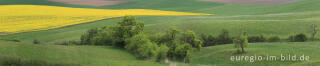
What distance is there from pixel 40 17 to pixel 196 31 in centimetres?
→ 4499

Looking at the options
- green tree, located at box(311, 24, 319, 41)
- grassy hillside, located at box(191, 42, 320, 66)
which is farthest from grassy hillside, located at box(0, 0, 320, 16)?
grassy hillside, located at box(191, 42, 320, 66)

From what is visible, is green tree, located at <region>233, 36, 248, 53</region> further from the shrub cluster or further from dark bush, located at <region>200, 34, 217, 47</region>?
dark bush, located at <region>200, 34, 217, 47</region>

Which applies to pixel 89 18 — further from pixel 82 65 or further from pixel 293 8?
pixel 293 8

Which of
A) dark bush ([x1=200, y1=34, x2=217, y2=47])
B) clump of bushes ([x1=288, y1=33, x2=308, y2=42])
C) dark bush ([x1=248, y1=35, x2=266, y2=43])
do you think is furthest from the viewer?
dark bush ([x1=200, y1=34, x2=217, y2=47])

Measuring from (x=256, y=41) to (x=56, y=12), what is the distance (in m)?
62.0

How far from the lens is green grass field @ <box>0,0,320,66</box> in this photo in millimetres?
34438

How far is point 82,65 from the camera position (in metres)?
31.5

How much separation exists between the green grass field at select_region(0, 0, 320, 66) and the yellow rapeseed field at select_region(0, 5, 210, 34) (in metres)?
3.48

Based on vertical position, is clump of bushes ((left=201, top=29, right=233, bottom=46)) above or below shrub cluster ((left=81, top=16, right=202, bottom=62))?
below

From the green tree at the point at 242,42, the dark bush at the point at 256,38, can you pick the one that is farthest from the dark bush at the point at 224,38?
the green tree at the point at 242,42

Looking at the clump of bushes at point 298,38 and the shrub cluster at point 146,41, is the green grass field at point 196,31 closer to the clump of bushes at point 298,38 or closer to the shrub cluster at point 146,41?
the shrub cluster at point 146,41

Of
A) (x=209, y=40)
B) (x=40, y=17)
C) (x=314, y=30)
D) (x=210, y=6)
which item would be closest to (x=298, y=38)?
(x=314, y=30)

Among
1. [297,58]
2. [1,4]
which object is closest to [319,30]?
[297,58]

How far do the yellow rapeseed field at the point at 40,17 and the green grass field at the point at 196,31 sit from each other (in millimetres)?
3481
